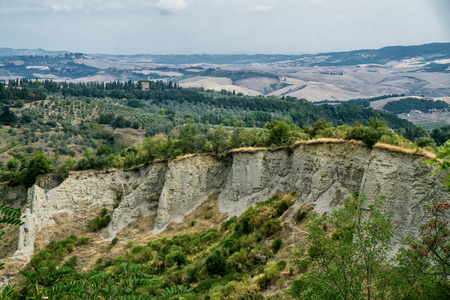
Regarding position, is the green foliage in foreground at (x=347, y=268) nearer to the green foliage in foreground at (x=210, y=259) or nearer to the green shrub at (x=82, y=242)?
the green foliage in foreground at (x=210, y=259)

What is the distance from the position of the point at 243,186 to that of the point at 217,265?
12.8 meters

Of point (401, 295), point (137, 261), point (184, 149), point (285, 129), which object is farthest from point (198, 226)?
point (401, 295)

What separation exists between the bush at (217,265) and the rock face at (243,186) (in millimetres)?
7538

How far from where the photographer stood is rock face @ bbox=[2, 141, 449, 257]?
82.4ft

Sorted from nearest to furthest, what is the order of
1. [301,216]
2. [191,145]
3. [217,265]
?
[217,265], [301,216], [191,145]

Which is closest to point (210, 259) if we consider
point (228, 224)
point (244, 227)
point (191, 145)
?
point (244, 227)

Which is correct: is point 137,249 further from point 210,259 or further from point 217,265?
point 217,265

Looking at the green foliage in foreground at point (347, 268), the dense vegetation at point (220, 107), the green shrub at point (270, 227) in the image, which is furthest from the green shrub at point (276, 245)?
the dense vegetation at point (220, 107)

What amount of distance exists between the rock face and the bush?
24.7 feet

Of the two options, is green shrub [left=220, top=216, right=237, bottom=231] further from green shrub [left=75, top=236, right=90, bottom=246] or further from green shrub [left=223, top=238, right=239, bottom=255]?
green shrub [left=75, top=236, right=90, bottom=246]

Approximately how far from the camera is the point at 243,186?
41.2 metres

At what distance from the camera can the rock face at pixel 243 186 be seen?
2512 centimetres

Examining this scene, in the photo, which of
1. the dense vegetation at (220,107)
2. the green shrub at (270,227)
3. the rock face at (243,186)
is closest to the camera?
the rock face at (243,186)

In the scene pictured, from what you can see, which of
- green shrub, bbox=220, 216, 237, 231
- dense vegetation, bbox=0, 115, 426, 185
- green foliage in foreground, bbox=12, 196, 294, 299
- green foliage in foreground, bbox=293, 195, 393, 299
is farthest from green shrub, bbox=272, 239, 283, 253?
green foliage in foreground, bbox=293, 195, 393, 299
